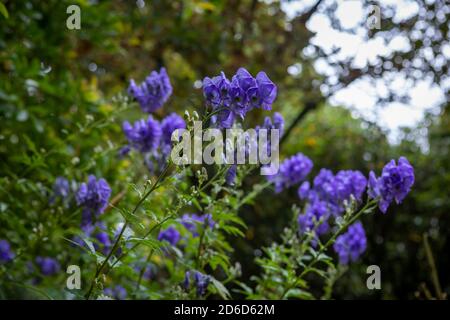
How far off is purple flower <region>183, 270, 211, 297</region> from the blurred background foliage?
2.07 ft

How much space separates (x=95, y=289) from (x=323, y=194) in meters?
1.49

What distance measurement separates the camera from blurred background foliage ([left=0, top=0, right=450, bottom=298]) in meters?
3.54

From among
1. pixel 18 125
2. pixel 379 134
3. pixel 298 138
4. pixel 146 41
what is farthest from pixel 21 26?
pixel 379 134

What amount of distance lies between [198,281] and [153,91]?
109 centimetres

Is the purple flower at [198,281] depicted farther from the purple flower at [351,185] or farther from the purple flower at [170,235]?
the purple flower at [351,185]

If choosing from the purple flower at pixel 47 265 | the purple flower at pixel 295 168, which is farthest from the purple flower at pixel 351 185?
Answer: the purple flower at pixel 47 265

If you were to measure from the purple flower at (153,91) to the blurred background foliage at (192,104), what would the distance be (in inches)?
7.9

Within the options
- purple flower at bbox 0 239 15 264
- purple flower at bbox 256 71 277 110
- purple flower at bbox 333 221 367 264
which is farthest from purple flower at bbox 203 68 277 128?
purple flower at bbox 0 239 15 264

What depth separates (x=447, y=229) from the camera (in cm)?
636

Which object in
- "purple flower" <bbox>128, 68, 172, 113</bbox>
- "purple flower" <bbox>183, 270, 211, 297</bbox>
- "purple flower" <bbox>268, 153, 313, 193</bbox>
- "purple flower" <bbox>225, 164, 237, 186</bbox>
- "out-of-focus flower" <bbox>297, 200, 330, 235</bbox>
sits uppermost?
"purple flower" <bbox>128, 68, 172, 113</bbox>

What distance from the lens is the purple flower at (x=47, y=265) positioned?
4.02 meters

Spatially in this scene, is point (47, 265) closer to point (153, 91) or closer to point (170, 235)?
point (170, 235)

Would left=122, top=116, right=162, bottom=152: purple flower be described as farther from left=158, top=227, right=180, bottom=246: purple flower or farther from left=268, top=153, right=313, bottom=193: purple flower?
left=268, top=153, right=313, bottom=193: purple flower

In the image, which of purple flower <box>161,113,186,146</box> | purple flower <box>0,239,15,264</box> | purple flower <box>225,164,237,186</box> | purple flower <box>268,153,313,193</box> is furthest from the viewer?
purple flower <box>0,239,15,264</box>
